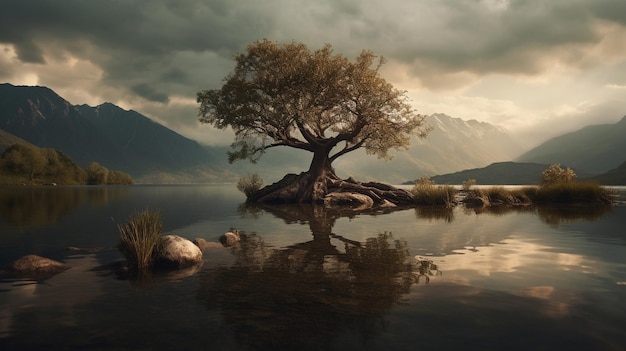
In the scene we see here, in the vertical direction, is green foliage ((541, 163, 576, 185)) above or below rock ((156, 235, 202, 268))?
above

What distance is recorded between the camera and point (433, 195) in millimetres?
44062

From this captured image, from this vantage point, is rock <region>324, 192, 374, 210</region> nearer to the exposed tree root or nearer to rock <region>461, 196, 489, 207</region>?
the exposed tree root

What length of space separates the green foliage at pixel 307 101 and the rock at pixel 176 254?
1218 inches

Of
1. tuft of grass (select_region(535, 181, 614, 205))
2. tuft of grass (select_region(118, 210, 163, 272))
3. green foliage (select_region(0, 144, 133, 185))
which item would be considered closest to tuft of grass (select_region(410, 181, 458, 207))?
tuft of grass (select_region(535, 181, 614, 205))

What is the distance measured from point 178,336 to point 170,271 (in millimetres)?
5534

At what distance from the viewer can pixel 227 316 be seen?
728 centimetres

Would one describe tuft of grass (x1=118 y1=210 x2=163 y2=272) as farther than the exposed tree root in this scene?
No

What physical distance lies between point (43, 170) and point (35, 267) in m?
194

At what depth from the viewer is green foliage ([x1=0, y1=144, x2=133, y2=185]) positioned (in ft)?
510

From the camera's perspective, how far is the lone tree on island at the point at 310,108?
42.7 metres

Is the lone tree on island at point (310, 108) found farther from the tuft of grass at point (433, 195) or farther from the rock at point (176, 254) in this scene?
the rock at point (176, 254)

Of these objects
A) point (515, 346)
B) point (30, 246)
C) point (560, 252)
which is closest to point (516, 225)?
point (560, 252)

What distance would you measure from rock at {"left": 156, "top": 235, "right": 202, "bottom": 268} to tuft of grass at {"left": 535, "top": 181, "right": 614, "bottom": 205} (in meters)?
44.1

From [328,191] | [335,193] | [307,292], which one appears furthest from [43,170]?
[307,292]
